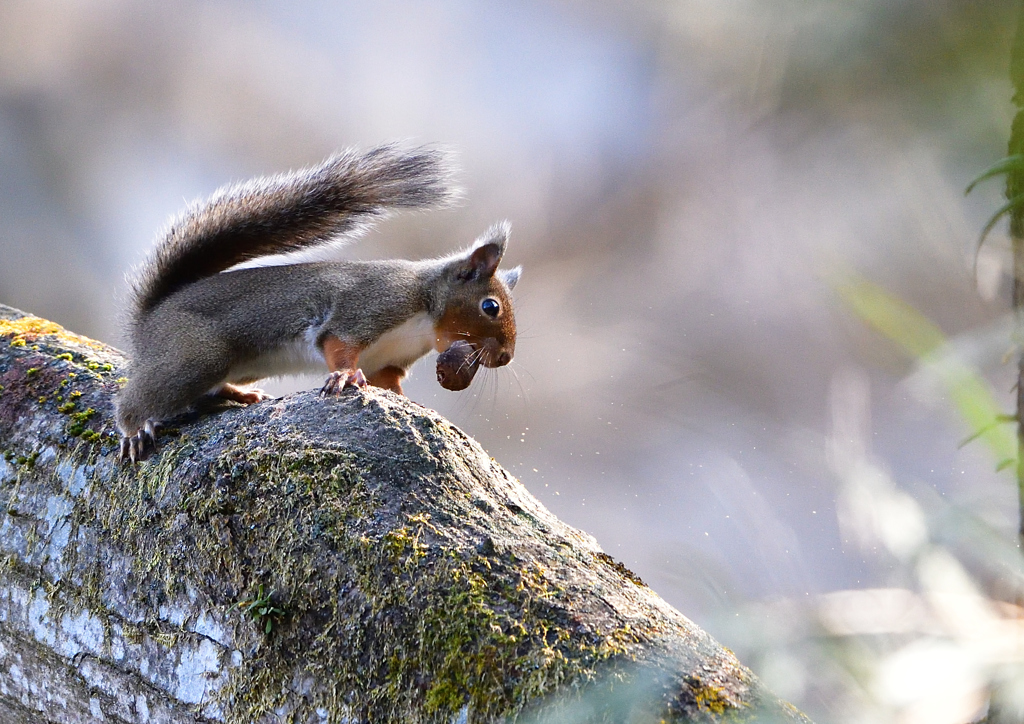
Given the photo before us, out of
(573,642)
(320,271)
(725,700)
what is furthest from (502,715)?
(320,271)

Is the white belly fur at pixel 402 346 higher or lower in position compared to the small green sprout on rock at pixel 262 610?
higher

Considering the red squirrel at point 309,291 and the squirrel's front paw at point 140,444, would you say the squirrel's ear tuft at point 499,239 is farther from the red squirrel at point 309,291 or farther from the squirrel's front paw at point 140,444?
the squirrel's front paw at point 140,444

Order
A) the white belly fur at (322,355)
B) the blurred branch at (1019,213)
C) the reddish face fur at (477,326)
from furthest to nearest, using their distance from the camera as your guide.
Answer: the reddish face fur at (477,326)
the white belly fur at (322,355)
the blurred branch at (1019,213)

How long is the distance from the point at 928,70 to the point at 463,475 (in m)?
0.84

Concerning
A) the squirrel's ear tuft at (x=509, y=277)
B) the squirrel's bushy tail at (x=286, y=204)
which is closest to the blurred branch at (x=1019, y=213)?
the squirrel's bushy tail at (x=286, y=204)

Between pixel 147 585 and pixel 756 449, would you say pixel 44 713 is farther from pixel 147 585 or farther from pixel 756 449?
pixel 756 449

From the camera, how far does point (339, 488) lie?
100cm

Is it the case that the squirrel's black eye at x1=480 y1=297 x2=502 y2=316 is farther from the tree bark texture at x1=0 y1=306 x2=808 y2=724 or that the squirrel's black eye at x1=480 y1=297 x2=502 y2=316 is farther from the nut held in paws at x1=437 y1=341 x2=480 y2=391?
the tree bark texture at x1=0 y1=306 x2=808 y2=724

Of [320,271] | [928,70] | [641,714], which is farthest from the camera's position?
[320,271]

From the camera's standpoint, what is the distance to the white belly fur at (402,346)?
1756 mm

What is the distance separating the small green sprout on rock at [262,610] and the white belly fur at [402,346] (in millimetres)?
819

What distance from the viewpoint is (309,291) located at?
173 cm

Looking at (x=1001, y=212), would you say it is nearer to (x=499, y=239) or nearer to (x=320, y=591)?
(x=320, y=591)

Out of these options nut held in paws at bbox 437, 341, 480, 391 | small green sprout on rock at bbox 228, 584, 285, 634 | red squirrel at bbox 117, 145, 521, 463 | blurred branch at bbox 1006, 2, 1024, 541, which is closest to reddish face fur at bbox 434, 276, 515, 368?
red squirrel at bbox 117, 145, 521, 463
